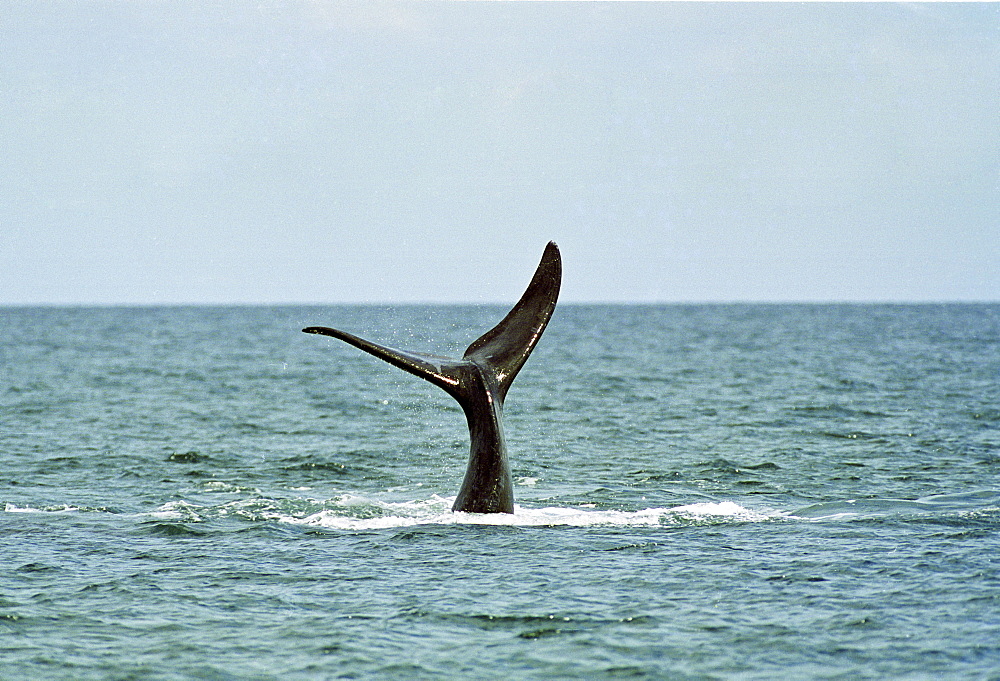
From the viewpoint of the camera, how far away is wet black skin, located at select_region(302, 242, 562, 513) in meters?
13.0

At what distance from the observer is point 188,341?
7794 centimetres

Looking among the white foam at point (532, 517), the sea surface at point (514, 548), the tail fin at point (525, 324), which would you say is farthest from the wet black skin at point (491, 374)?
the sea surface at point (514, 548)

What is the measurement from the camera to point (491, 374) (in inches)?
525

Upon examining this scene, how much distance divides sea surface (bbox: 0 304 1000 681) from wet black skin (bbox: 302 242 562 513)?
381 millimetres

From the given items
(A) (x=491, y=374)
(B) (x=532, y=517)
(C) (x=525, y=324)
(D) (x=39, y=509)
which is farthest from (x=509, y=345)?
(D) (x=39, y=509)

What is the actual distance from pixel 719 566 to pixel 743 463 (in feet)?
25.4

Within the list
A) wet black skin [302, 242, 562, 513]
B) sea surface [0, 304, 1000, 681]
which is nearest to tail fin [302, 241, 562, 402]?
wet black skin [302, 242, 562, 513]

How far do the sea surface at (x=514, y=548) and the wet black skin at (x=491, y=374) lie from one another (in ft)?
1.25

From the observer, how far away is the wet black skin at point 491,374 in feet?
42.8

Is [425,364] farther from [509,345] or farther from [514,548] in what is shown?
[514,548]

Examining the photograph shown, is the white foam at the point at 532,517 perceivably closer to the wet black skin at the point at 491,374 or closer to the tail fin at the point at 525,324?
the wet black skin at the point at 491,374

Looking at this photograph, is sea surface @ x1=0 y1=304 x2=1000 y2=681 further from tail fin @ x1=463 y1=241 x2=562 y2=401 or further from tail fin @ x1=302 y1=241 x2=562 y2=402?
tail fin @ x1=463 y1=241 x2=562 y2=401

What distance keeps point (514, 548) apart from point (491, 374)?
2066 mm

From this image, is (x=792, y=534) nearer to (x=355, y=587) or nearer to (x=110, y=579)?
(x=355, y=587)
